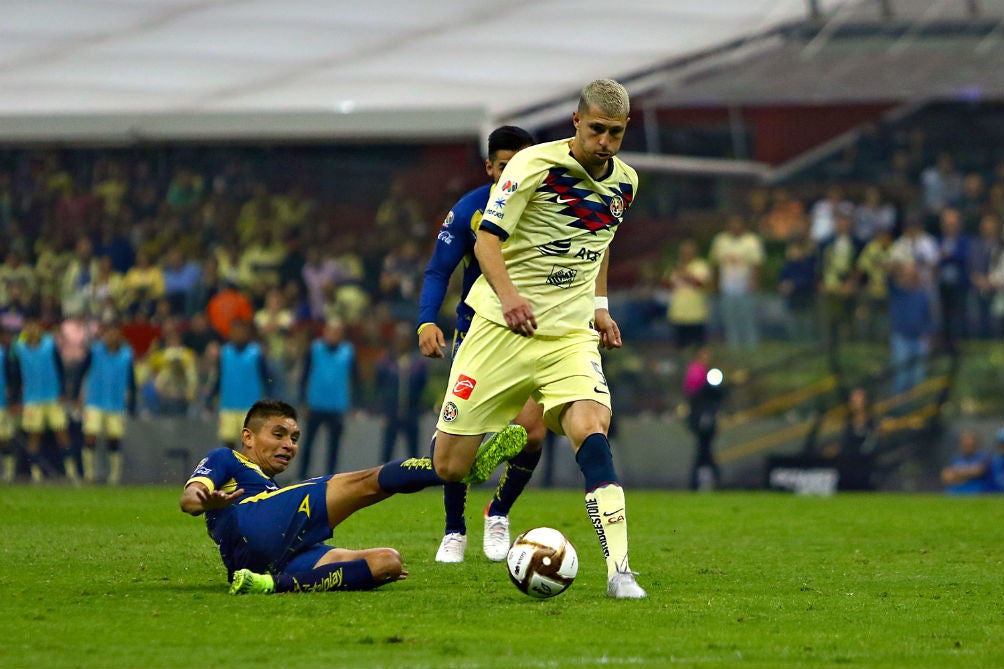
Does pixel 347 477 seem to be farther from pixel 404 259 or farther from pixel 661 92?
pixel 661 92

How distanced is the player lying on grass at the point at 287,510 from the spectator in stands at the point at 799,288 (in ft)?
41.0

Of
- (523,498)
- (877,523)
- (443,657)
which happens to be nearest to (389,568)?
(443,657)

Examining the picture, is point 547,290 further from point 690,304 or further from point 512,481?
point 690,304

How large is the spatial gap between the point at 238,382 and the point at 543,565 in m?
12.9

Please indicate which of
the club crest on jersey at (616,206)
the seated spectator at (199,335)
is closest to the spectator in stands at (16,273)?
the seated spectator at (199,335)

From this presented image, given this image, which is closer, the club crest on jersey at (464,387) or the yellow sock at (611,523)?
the yellow sock at (611,523)

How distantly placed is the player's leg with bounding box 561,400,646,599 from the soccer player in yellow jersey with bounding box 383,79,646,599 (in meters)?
0.01

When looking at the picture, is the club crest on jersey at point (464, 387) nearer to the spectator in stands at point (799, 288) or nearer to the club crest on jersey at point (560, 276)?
the club crest on jersey at point (560, 276)

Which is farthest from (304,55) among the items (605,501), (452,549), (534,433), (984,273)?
(605,501)

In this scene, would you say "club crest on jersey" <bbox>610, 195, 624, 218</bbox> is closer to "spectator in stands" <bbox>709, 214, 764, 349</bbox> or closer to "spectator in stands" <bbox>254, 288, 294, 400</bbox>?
"spectator in stands" <bbox>254, 288, 294, 400</bbox>

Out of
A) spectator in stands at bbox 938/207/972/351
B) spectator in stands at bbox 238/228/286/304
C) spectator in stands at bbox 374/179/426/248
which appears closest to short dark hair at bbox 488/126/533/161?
spectator in stands at bbox 938/207/972/351

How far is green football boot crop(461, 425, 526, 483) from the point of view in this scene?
675 centimetres

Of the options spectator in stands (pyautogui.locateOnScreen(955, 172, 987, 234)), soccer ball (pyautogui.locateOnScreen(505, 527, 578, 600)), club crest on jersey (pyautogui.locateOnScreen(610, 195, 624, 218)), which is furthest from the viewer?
spectator in stands (pyautogui.locateOnScreen(955, 172, 987, 234))

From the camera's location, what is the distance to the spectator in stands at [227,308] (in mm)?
20016
